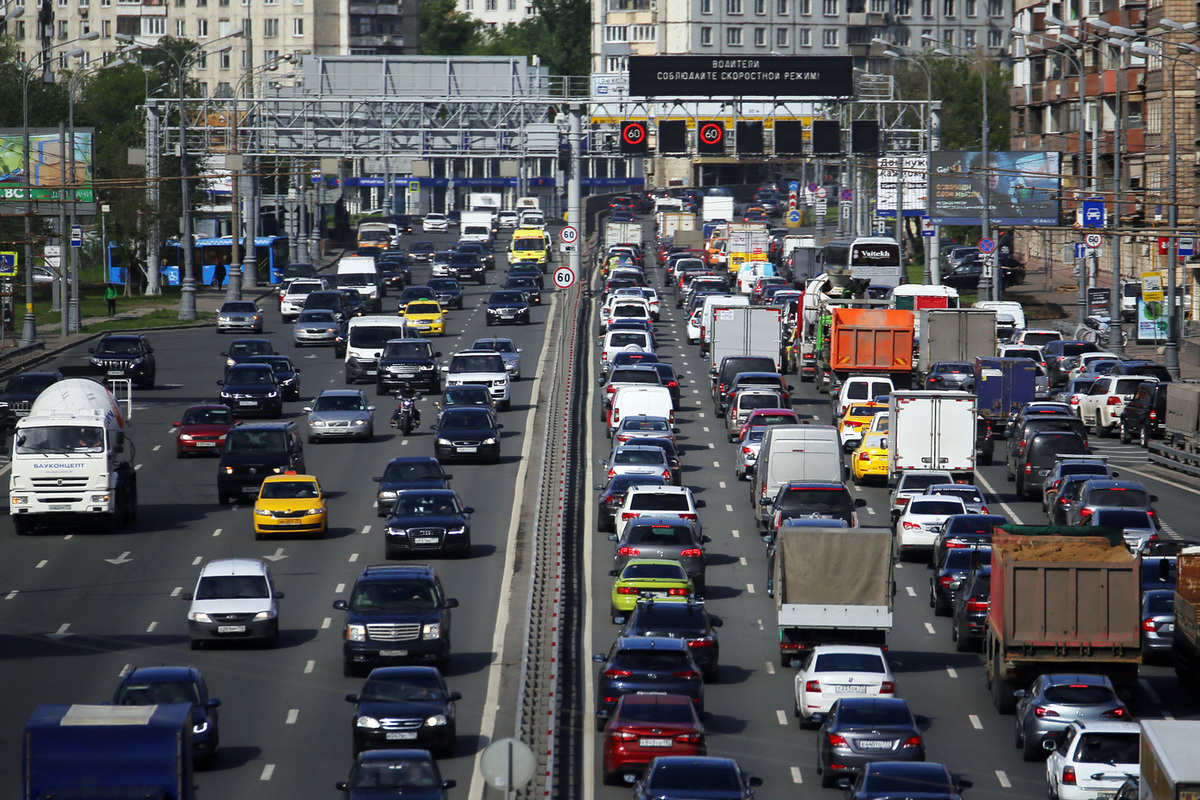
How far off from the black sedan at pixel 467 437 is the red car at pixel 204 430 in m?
5.55

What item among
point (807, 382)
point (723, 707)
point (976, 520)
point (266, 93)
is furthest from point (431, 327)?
point (723, 707)

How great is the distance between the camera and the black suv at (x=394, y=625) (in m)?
27.4

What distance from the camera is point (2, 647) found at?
2967 centimetres

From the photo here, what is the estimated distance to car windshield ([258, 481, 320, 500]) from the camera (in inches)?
1459

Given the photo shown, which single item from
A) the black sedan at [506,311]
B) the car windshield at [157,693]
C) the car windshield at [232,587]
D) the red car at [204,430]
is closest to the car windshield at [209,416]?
the red car at [204,430]

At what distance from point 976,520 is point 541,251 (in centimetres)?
6500

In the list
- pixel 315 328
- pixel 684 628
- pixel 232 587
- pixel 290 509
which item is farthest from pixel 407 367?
pixel 684 628

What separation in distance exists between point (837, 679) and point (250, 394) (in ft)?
93.4

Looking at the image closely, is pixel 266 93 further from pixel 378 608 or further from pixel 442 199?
pixel 442 199

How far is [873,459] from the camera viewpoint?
142 feet

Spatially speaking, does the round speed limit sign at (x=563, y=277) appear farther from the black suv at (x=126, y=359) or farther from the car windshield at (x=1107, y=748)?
the car windshield at (x=1107, y=748)

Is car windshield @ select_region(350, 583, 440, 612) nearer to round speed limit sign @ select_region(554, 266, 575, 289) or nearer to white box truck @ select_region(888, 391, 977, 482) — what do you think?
white box truck @ select_region(888, 391, 977, 482)

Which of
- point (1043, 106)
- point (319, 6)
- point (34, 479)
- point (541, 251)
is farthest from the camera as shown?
point (319, 6)

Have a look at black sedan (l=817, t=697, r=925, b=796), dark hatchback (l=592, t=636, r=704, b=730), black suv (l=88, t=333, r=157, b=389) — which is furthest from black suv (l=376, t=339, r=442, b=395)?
black sedan (l=817, t=697, r=925, b=796)
